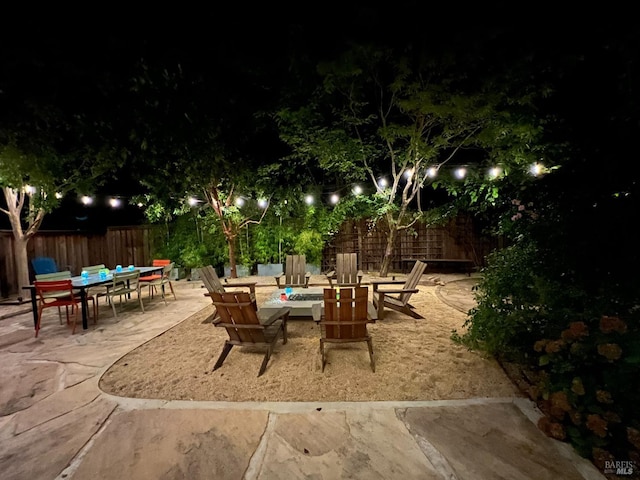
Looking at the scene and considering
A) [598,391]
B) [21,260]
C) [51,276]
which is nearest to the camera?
[598,391]

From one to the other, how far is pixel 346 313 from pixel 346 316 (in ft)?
0.12

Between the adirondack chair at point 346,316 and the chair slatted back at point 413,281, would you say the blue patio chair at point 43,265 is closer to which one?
the adirondack chair at point 346,316

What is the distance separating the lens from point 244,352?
3.62 meters

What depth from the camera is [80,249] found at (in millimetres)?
9633

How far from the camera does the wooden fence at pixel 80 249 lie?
744 centimetres

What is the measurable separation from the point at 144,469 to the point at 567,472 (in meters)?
2.46

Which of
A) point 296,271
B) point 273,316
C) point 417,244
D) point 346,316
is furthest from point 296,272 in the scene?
point 417,244

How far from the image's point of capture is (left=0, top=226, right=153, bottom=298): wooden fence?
7441 millimetres

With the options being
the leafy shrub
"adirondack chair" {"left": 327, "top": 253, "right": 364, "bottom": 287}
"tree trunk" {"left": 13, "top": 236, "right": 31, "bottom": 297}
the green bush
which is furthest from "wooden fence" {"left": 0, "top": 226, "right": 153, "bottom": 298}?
the leafy shrub

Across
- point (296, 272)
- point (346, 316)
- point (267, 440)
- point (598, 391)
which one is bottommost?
point (267, 440)

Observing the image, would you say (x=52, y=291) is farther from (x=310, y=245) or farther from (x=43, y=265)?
(x=310, y=245)

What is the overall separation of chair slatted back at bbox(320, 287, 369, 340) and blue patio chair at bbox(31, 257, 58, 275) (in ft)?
29.9

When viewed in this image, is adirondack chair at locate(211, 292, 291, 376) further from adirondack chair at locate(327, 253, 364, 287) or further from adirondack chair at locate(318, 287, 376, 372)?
adirondack chair at locate(327, 253, 364, 287)

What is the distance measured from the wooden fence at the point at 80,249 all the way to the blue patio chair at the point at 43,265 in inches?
17.0
